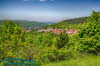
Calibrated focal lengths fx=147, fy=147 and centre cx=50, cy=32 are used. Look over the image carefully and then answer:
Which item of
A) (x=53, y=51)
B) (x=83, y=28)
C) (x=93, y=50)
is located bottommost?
(x=93, y=50)

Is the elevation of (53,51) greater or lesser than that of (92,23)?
lesser

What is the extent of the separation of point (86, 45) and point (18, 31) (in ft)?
42.9

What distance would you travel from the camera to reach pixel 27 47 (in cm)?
1708

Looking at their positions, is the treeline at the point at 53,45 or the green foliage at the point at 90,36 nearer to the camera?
the treeline at the point at 53,45

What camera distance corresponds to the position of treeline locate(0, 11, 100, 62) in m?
16.3

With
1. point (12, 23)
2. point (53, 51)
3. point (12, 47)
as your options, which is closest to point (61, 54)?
point (53, 51)

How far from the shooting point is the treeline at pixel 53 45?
16.3 m

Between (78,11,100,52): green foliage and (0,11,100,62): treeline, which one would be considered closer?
(0,11,100,62): treeline

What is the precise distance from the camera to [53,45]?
22.3 meters

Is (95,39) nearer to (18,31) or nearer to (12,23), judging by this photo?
(18,31)

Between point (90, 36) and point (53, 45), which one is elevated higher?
point (90, 36)

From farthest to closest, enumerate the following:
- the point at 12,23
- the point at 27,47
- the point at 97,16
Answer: the point at 12,23 < the point at 97,16 < the point at 27,47

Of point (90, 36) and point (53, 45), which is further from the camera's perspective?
point (90, 36)

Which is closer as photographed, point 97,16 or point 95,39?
point 95,39
